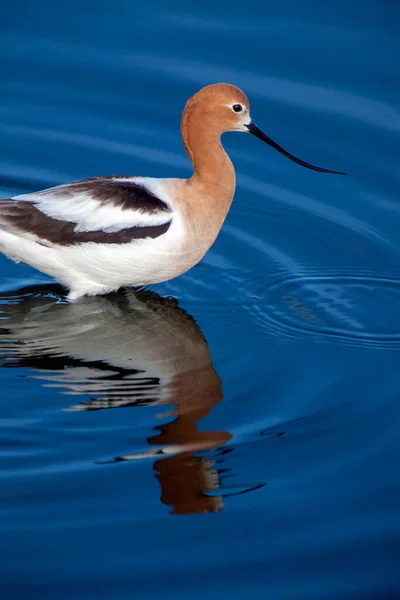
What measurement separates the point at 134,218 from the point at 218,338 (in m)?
1.15

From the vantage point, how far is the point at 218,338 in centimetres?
834

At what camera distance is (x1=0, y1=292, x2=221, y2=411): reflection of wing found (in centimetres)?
754

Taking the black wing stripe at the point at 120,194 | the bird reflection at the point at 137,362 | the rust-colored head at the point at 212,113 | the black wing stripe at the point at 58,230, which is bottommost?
the bird reflection at the point at 137,362

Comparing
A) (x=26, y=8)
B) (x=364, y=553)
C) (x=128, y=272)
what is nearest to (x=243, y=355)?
(x=128, y=272)

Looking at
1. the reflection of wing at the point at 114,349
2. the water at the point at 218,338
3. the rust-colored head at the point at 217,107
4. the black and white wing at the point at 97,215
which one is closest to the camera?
the water at the point at 218,338

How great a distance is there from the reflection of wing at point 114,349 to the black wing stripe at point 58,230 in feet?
2.10

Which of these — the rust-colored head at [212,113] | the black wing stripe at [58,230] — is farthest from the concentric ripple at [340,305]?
the rust-colored head at [212,113]

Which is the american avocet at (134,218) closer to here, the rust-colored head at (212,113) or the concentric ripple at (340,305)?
the rust-colored head at (212,113)

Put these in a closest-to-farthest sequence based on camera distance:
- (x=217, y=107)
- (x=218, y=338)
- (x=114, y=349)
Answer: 1. (x=114, y=349)
2. (x=218, y=338)
3. (x=217, y=107)

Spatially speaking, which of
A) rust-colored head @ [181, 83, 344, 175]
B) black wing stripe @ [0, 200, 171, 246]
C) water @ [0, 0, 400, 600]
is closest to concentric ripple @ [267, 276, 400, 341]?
water @ [0, 0, 400, 600]

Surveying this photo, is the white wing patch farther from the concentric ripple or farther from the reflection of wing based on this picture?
the concentric ripple

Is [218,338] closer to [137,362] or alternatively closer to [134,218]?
[137,362]

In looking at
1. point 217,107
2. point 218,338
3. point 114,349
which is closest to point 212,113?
point 217,107

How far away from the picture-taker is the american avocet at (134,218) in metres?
8.41
